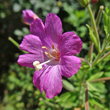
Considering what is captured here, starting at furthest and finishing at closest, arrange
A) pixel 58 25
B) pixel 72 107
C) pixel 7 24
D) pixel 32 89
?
pixel 7 24, pixel 32 89, pixel 72 107, pixel 58 25

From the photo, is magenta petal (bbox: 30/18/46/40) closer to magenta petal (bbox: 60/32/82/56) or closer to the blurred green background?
magenta petal (bbox: 60/32/82/56)

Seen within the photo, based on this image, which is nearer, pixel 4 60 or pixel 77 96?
pixel 77 96

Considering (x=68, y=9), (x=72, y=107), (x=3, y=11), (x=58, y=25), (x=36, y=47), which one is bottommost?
(x=72, y=107)

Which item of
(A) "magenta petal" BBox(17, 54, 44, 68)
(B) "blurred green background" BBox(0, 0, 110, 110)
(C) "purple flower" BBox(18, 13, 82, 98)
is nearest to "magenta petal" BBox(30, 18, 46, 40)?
(C) "purple flower" BBox(18, 13, 82, 98)

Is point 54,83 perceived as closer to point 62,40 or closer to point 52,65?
point 52,65

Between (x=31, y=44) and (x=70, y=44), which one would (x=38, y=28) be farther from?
(x=70, y=44)

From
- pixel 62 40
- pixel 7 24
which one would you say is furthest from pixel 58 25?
pixel 7 24

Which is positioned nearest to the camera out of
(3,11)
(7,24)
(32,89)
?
(32,89)
